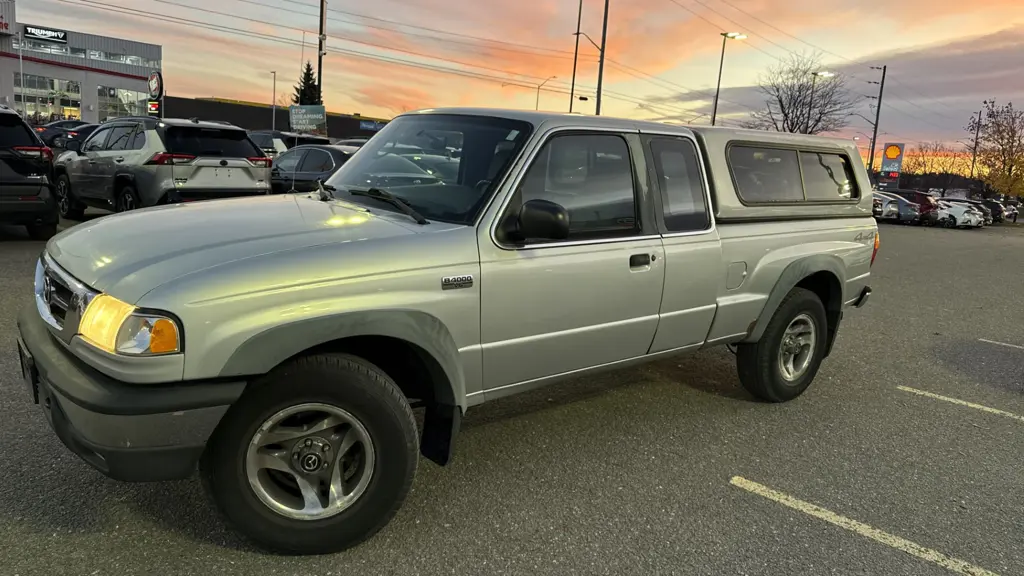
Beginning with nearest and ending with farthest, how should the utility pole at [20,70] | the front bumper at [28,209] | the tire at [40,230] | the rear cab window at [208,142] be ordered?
the front bumper at [28,209]
the tire at [40,230]
the rear cab window at [208,142]
the utility pole at [20,70]

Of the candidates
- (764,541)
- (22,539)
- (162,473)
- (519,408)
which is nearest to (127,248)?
(162,473)

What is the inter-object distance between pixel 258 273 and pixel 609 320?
1828 mm

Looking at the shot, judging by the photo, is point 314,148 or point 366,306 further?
point 314,148

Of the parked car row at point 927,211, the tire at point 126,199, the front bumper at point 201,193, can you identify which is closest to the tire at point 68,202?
the tire at point 126,199

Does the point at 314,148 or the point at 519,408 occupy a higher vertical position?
the point at 314,148

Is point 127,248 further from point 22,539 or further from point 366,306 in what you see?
point 22,539

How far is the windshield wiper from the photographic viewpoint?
319 cm

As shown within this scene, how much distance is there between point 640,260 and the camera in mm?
3650

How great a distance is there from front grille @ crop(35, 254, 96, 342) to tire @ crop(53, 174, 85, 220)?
10.1 m

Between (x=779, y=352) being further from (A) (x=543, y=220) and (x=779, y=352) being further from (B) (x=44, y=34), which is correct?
(B) (x=44, y=34)

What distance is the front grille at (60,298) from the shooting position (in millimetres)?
2516

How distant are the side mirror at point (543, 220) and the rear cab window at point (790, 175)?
1823 mm

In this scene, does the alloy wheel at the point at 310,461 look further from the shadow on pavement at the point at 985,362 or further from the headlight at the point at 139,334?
the shadow on pavement at the point at 985,362

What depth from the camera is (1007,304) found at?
1002 cm
